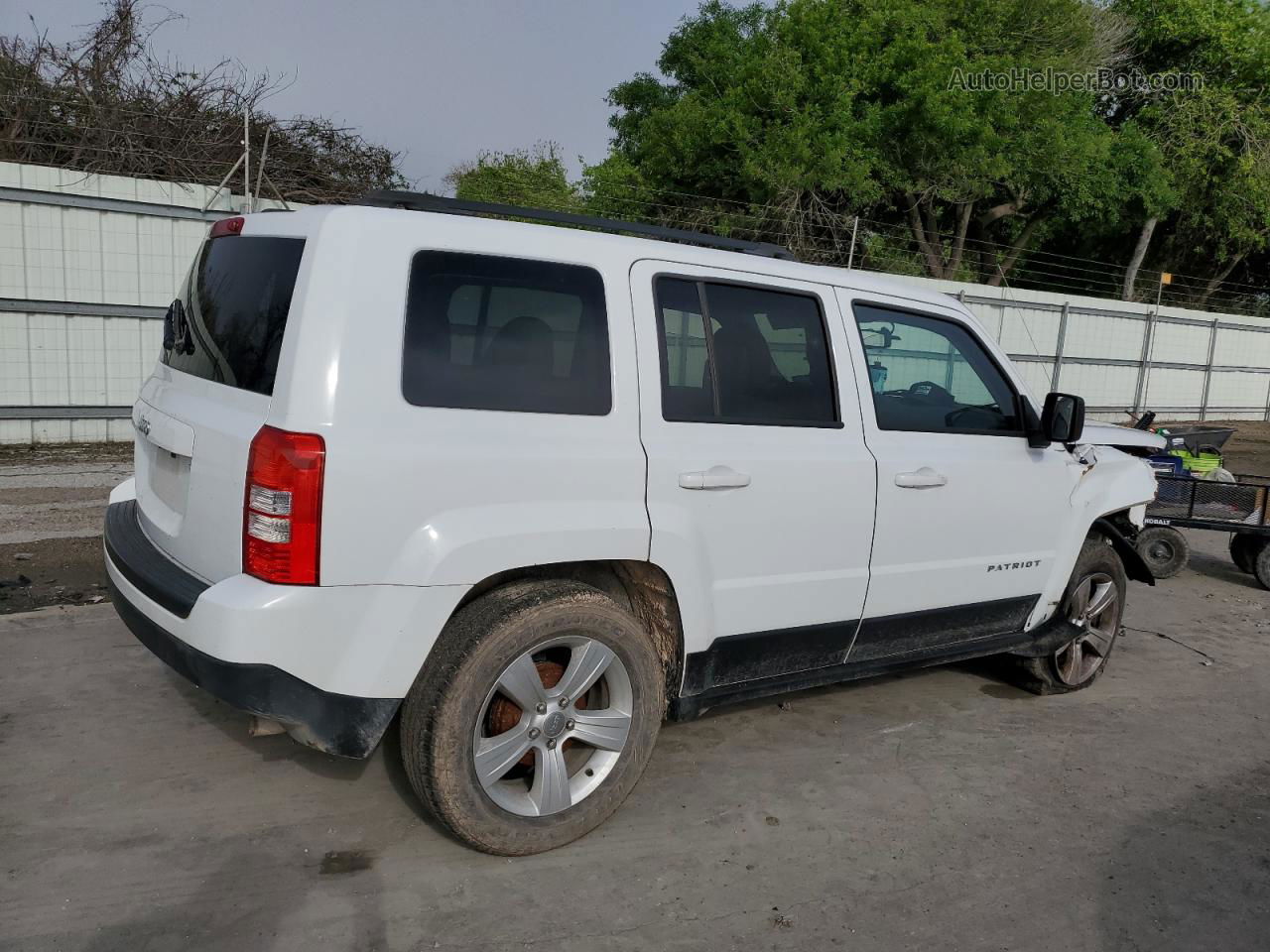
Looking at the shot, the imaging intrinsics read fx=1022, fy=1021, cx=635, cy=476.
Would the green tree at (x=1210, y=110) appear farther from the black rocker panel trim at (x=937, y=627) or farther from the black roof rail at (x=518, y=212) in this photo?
the black roof rail at (x=518, y=212)

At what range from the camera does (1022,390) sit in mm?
4582

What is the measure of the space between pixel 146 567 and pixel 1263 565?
7698 millimetres

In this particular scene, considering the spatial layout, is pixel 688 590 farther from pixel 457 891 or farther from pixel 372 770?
pixel 372 770

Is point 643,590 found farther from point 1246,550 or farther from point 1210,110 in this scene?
point 1210,110

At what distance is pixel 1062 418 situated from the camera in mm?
4383

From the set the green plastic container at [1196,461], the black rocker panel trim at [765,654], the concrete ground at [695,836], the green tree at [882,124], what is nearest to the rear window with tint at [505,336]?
the black rocker panel trim at [765,654]

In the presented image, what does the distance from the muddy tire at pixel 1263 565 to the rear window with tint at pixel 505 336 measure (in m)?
6.55

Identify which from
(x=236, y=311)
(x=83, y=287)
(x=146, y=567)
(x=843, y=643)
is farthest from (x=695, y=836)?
(x=83, y=287)

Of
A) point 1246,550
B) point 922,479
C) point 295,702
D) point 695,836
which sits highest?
point 922,479

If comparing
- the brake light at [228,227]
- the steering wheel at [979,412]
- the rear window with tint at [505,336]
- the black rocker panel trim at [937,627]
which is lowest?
the black rocker panel trim at [937,627]

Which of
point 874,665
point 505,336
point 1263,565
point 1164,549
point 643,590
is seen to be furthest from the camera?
point 1164,549

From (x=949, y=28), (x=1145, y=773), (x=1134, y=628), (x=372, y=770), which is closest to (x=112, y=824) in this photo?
(x=372, y=770)

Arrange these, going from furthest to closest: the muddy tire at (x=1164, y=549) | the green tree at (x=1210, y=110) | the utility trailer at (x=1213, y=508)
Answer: the green tree at (x=1210, y=110) → the muddy tire at (x=1164, y=549) → the utility trailer at (x=1213, y=508)

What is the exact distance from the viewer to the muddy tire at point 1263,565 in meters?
7.66
